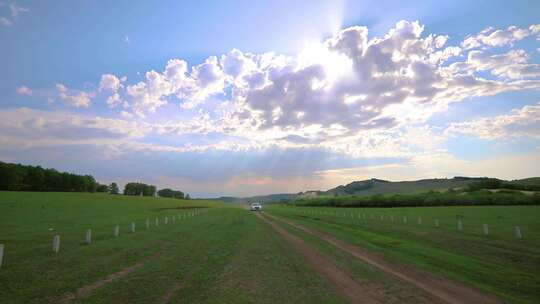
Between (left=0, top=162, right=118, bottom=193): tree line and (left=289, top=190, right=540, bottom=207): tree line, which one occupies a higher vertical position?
(left=0, top=162, right=118, bottom=193): tree line

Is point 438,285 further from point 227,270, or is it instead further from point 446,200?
point 446,200

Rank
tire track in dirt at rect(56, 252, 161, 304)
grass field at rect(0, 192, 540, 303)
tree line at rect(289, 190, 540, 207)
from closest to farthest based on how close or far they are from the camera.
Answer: tire track in dirt at rect(56, 252, 161, 304) → grass field at rect(0, 192, 540, 303) → tree line at rect(289, 190, 540, 207)

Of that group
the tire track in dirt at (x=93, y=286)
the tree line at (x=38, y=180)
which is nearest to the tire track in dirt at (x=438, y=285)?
the tire track in dirt at (x=93, y=286)

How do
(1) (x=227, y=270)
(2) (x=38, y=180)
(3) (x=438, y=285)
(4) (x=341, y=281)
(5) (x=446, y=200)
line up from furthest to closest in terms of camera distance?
A: (2) (x=38, y=180) → (5) (x=446, y=200) → (1) (x=227, y=270) → (4) (x=341, y=281) → (3) (x=438, y=285)

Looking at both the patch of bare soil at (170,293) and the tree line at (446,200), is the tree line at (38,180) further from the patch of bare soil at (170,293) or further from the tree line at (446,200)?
the patch of bare soil at (170,293)

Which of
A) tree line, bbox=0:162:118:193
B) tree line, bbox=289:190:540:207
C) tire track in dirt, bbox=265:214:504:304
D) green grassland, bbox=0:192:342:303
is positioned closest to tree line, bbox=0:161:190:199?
tree line, bbox=0:162:118:193

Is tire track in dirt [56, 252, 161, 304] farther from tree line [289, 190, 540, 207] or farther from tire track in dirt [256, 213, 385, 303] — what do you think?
tree line [289, 190, 540, 207]

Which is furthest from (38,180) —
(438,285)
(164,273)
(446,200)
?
(438,285)

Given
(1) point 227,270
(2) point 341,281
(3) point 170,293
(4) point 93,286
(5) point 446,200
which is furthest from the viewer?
(5) point 446,200

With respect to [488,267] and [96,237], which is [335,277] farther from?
[96,237]

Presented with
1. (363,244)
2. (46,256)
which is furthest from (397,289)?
(46,256)

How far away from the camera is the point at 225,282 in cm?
1074

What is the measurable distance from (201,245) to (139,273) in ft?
24.8

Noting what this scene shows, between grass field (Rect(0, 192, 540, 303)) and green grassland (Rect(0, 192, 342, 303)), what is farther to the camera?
grass field (Rect(0, 192, 540, 303))
